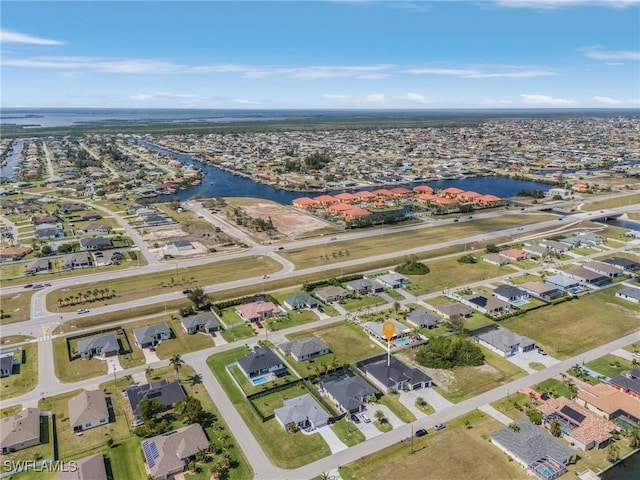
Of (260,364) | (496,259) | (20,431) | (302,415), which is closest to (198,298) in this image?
(260,364)

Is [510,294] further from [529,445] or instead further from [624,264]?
[529,445]

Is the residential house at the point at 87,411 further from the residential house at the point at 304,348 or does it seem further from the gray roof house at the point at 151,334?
the residential house at the point at 304,348

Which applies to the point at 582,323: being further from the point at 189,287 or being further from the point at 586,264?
the point at 189,287

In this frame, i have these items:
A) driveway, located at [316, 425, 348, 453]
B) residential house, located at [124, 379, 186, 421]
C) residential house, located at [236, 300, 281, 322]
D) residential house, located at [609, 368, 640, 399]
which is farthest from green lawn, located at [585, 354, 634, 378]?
residential house, located at [124, 379, 186, 421]

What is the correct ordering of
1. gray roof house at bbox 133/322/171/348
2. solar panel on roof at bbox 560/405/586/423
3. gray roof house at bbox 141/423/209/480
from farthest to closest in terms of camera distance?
gray roof house at bbox 133/322/171/348, solar panel on roof at bbox 560/405/586/423, gray roof house at bbox 141/423/209/480

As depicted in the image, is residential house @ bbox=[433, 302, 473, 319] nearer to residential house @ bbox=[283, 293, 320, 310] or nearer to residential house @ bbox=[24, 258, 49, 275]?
residential house @ bbox=[283, 293, 320, 310]

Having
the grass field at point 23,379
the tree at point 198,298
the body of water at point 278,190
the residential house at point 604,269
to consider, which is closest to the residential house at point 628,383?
the residential house at point 604,269

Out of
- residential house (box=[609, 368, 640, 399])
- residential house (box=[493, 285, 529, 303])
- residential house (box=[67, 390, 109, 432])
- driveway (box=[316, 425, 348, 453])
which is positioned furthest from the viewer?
residential house (box=[493, 285, 529, 303])
